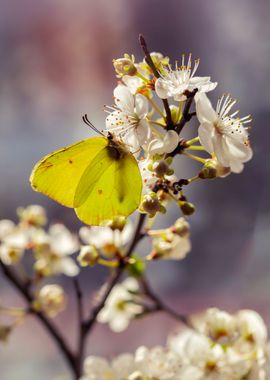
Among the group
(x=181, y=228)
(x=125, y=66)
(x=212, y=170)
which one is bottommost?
(x=181, y=228)

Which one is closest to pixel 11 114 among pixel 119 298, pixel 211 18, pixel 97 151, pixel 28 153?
pixel 28 153

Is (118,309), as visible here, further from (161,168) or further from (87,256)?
(161,168)

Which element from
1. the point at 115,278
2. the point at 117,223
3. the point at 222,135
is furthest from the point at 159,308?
the point at 222,135

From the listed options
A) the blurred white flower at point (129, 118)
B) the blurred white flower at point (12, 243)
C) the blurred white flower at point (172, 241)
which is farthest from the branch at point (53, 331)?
the blurred white flower at point (129, 118)

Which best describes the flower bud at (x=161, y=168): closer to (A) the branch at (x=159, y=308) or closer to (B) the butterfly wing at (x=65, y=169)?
(B) the butterfly wing at (x=65, y=169)

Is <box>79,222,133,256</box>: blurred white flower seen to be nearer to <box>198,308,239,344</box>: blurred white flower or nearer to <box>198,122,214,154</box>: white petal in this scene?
<box>198,308,239,344</box>: blurred white flower

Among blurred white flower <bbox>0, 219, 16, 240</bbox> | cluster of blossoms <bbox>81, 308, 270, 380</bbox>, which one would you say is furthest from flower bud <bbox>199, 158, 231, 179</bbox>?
blurred white flower <bbox>0, 219, 16, 240</bbox>
